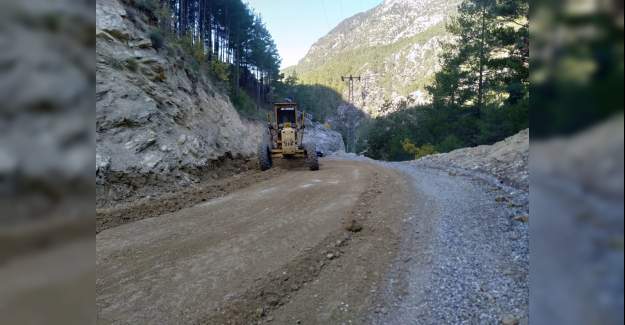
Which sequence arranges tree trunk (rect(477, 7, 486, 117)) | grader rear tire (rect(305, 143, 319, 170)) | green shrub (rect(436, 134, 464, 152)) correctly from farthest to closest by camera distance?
tree trunk (rect(477, 7, 486, 117))
green shrub (rect(436, 134, 464, 152))
grader rear tire (rect(305, 143, 319, 170))

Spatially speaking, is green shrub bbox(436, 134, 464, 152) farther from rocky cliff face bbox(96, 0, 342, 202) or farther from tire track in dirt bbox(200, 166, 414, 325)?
tire track in dirt bbox(200, 166, 414, 325)

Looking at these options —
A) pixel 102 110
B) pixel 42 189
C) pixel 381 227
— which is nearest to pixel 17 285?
pixel 42 189

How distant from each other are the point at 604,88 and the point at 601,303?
0.29m

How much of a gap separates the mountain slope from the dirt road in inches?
2930

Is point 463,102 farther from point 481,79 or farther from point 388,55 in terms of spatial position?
point 388,55

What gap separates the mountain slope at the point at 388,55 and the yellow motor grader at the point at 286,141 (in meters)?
66.4

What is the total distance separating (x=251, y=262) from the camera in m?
4.01

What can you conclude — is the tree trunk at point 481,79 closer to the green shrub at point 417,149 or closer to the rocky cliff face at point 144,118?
the green shrub at point 417,149

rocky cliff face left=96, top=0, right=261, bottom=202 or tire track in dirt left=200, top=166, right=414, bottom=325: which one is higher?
rocky cliff face left=96, top=0, right=261, bottom=202

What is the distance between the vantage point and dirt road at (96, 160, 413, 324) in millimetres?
3066

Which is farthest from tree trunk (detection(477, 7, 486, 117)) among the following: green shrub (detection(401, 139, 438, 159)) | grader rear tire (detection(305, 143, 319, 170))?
grader rear tire (detection(305, 143, 319, 170))

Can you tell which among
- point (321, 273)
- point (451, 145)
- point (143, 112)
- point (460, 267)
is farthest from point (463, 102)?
point (321, 273)

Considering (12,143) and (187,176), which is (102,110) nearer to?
(187,176)

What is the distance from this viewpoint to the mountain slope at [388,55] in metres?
112
